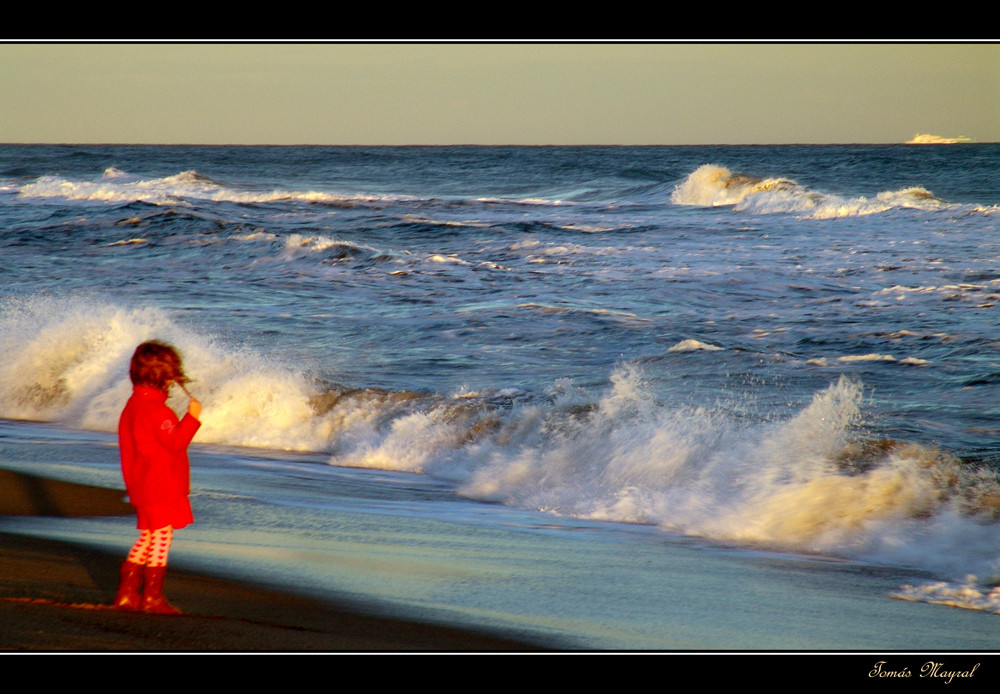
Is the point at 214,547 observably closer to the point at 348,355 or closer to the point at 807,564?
the point at 807,564

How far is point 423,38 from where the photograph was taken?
4.40m

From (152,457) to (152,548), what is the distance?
1.22ft

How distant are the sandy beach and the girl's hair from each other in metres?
0.90

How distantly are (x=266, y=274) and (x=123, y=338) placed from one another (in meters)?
5.92

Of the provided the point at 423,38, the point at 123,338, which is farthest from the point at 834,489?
the point at 123,338

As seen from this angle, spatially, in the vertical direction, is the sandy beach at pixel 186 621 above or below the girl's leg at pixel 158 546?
below

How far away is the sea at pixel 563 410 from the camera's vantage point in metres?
4.36

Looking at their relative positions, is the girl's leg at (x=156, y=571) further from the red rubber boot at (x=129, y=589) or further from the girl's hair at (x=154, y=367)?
the girl's hair at (x=154, y=367)

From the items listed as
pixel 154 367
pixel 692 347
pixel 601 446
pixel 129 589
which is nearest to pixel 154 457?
pixel 154 367

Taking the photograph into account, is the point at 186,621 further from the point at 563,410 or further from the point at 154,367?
the point at 563,410

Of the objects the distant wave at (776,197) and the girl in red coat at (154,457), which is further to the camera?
the distant wave at (776,197)

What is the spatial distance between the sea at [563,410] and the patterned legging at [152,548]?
71cm

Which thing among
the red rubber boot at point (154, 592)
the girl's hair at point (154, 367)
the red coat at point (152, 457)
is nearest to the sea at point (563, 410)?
the red rubber boot at point (154, 592)

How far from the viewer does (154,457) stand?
138 inches
